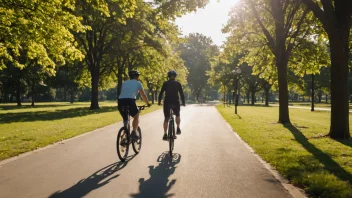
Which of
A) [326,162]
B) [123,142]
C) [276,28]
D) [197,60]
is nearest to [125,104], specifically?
[123,142]

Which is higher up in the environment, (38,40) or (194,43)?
(194,43)

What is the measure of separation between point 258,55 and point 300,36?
3.49 metres

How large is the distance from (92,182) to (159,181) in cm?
119

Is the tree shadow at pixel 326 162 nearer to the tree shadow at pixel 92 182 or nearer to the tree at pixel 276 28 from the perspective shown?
the tree shadow at pixel 92 182

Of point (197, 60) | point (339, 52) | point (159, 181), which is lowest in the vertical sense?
point (159, 181)

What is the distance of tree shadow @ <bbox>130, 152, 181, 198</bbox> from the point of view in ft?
15.6

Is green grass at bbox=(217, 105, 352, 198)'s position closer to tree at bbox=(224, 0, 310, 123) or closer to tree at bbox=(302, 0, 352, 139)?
tree at bbox=(302, 0, 352, 139)

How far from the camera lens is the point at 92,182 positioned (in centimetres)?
535

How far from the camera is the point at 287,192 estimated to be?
4.94m

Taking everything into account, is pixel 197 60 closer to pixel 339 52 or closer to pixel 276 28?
pixel 276 28

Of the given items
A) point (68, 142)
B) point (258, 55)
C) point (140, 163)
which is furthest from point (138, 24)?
point (140, 163)

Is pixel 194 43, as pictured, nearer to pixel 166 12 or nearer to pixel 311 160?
pixel 166 12

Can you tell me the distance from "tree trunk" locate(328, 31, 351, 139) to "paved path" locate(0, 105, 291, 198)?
4.17m

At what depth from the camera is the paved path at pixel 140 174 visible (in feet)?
15.9
